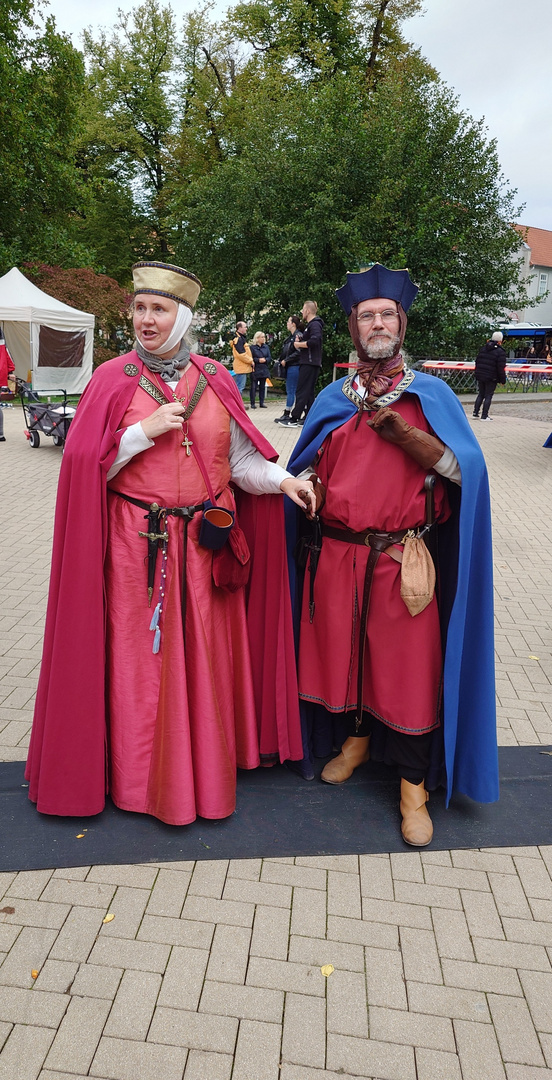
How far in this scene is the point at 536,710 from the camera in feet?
13.4

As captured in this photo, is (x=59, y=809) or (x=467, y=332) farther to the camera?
(x=467, y=332)

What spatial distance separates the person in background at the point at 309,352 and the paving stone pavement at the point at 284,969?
949 centimetres

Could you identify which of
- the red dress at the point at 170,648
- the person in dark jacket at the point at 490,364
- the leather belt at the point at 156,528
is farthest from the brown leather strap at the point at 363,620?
the person in dark jacket at the point at 490,364

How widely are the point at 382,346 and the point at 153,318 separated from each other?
835 mm

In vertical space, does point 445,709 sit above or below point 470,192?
below

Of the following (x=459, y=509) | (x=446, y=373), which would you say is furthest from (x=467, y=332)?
(x=459, y=509)

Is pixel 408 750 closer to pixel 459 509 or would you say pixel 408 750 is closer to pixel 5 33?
pixel 459 509

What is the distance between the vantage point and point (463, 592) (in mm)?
2836

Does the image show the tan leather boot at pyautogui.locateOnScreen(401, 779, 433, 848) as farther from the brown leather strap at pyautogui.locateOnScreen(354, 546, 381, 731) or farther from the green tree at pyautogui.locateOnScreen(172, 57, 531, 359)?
the green tree at pyautogui.locateOnScreen(172, 57, 531, 359)

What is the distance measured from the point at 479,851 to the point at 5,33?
932 inches

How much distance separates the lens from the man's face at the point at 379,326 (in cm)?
273

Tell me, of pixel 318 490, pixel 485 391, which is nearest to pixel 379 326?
pixel 318 490

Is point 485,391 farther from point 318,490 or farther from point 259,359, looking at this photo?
point 318,490

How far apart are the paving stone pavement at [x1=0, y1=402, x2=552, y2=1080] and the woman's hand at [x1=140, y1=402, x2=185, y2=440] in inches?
63.0
